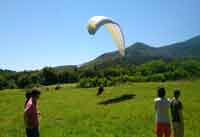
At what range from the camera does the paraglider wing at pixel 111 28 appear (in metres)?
33.5

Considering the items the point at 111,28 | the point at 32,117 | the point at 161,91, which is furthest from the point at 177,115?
the point at 111,28

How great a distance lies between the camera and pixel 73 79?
127m

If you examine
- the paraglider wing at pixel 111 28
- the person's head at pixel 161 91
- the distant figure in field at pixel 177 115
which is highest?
the paraglider wing at pixel 111 28

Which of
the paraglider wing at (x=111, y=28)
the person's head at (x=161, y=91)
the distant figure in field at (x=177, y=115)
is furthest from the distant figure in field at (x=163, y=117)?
the paraglider wing at (x=111, y=28)

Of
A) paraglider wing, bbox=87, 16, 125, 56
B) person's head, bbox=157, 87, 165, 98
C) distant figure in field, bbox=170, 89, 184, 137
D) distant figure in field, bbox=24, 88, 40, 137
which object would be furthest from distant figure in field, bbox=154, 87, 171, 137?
paraglider wing, bbox=87, 16, 125, 56

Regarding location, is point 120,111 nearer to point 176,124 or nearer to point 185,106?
point 185,106

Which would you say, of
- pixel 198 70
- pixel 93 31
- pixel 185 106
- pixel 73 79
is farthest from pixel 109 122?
pixel 198 70

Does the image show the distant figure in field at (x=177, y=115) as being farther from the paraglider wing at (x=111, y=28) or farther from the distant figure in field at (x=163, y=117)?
the paraglider wing at (x=111, y=28)

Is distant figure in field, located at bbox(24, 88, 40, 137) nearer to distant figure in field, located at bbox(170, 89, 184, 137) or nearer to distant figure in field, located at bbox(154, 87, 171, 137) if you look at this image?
distant figure in field, located at bbox(154, 87, 171, 137)

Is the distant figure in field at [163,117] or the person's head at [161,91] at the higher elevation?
the person's head at [161,91]

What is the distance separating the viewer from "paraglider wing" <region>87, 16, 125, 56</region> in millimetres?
33469

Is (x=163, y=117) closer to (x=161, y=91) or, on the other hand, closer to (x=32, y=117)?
(x=161, y=91)

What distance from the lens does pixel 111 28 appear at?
3506cm

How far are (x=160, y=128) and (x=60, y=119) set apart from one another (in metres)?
15.1
